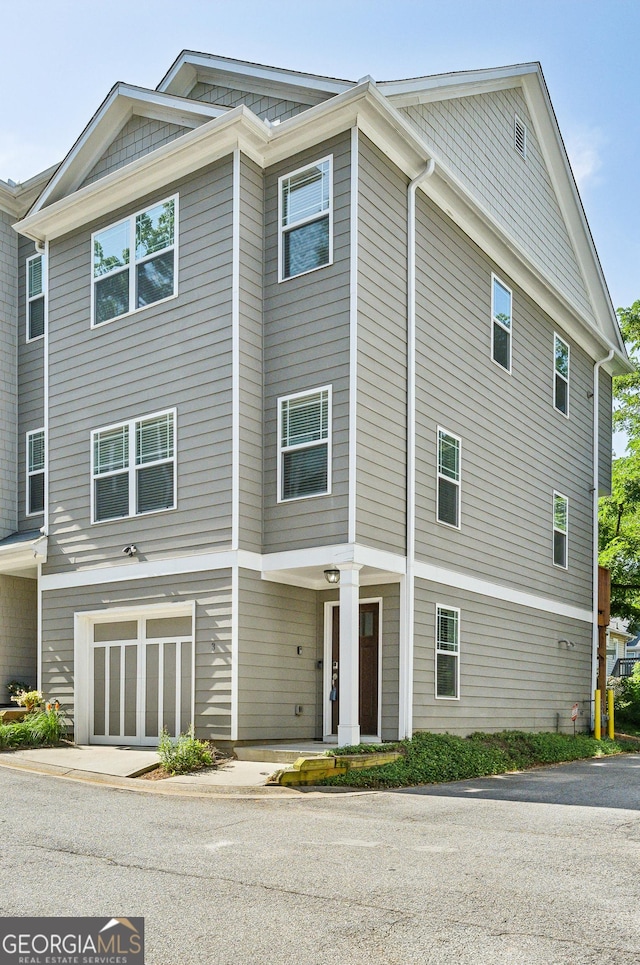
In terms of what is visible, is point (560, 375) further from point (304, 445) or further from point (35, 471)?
point (35, 471)

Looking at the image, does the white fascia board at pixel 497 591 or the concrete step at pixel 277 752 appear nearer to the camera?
the concrete step at pixel 277 752

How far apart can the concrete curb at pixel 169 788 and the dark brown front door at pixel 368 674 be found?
3.33 metres

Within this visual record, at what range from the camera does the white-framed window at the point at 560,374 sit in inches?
798

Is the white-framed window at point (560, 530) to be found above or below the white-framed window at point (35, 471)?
below

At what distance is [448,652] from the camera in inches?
599

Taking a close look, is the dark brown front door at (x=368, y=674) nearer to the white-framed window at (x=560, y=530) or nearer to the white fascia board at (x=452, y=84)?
the white-framed window at (x=560, y=530)

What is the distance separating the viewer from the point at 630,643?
55.0 metres

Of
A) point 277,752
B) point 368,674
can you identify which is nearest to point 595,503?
point 368,674

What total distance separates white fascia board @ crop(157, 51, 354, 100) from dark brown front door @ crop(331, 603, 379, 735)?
7562 millimetres

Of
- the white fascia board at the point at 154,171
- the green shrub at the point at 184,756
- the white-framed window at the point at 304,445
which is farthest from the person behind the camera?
the white fascia board at the point at 154,171

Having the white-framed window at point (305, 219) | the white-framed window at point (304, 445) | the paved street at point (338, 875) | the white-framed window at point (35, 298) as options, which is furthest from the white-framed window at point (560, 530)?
the white-framed window at point (35, 298)

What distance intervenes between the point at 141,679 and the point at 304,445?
4.51 m

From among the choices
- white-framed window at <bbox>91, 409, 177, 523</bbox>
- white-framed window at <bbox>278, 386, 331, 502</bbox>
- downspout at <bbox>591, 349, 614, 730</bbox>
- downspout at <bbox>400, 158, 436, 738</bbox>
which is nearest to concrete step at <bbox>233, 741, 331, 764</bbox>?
downspout at <bbox>400, 158, 436, 738</bbox>

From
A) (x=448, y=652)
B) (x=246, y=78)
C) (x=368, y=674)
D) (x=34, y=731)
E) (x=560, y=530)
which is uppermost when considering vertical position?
(x=246, y=78)
